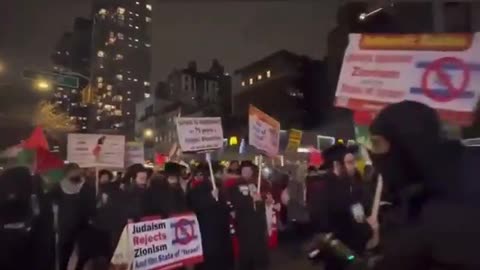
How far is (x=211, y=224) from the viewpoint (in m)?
6.21

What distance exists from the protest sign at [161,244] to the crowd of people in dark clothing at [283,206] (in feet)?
0.55

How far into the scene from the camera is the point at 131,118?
752cm

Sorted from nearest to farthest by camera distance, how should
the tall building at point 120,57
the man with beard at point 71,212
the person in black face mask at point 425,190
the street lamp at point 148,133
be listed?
the person in black face mask at point 425,190
the man with beard at point 71,212
the tall building at point 120,57
the street lamp at point 148,133

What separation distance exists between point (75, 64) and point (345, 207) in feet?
12.8

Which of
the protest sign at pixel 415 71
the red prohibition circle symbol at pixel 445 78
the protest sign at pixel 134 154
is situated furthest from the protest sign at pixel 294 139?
the red prohibition circle symbol at pixel 445 78

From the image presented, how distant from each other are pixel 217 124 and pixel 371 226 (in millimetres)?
3360

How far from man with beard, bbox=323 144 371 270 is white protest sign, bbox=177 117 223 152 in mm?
2167

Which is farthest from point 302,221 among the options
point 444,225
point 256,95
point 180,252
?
point 444,225

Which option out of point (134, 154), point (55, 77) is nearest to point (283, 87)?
point (134, 154)

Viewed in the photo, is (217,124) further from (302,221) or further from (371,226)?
(371,226)

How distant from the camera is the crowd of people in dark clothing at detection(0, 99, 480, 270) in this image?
61.6 inches

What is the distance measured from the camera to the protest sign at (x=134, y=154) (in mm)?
8062

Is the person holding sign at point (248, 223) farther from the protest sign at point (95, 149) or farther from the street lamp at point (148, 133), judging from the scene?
the protest sign at point (95, 149)

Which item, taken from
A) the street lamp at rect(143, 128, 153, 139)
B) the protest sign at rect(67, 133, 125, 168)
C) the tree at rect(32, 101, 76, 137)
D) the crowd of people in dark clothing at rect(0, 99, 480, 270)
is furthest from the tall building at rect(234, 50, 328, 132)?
the tree at rect(32, 101, 76, 137)
